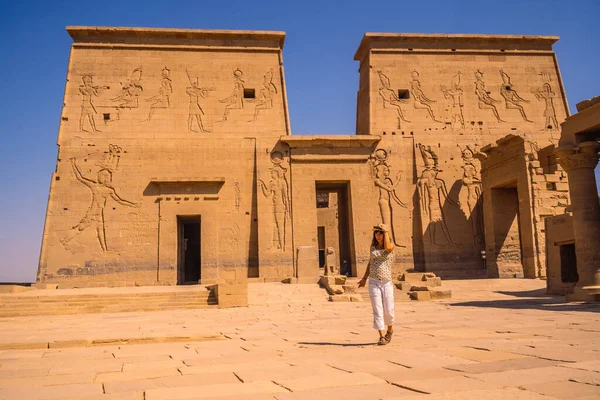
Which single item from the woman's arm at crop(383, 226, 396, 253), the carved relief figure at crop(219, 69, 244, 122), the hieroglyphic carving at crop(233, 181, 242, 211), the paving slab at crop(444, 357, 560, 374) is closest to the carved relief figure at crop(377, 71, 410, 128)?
the carved relief figure at crop(219, 69, 244, 122)

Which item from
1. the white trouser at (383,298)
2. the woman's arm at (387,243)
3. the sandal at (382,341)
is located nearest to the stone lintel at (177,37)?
the woman's arm at (387,243)

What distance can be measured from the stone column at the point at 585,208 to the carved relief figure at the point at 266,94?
11.6 meters

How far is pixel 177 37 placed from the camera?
66.1 ft

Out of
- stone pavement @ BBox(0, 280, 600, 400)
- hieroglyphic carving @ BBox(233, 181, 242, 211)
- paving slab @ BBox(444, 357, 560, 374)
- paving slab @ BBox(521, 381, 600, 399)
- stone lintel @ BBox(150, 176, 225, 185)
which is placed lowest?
stone pavement @ BBox(0, 280, 600, 400)

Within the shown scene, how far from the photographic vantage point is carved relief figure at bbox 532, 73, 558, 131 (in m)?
20.8

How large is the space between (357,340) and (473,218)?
14881mm

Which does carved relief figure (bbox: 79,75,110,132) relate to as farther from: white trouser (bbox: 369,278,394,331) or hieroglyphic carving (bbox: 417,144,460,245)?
white trouser (bbox: 369,278,394,331)

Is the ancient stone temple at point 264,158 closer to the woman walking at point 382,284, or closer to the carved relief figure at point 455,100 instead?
the carved relief figure at point 455,100

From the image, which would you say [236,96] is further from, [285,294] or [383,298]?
[383,298]

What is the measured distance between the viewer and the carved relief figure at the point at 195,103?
19531 mm

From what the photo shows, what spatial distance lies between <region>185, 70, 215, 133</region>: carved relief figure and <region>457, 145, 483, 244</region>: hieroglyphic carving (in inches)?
384

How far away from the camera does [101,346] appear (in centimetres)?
619

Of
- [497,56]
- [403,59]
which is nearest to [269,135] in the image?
[403,59]

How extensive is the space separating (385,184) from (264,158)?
4.57m
